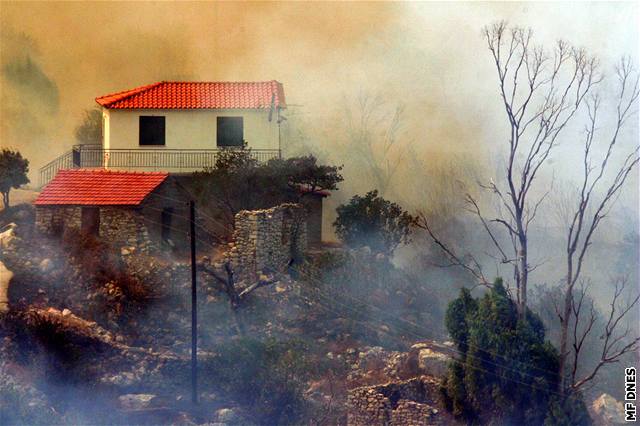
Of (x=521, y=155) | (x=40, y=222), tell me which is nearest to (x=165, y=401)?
(x=40, y=222)

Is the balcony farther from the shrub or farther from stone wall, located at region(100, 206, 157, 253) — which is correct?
the shrub

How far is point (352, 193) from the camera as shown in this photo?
791 inches

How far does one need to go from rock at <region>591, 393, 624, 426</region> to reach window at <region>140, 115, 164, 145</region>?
256 inches

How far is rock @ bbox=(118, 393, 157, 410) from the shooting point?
45.2ft

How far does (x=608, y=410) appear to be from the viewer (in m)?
14.0

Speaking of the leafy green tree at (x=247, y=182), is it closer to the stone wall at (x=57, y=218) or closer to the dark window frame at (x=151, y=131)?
the dark window frame at (x=151, y=131)

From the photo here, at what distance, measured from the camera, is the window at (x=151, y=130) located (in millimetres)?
17312

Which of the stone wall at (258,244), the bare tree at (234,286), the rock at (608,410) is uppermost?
the stone wall at (258,244)

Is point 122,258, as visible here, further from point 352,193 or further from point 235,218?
point 352,193

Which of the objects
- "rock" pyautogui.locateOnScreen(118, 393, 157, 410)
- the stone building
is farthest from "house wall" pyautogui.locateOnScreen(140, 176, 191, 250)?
"rock" pyautogui.locateOnScreen(118, 393, 157, 410)

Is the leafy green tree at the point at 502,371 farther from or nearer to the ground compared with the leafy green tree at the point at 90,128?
nearer to the ground

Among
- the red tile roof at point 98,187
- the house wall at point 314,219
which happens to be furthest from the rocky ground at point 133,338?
the house wall at point 314,219

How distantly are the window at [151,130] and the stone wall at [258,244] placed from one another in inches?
85.2

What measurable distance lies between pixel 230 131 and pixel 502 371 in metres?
5.72
